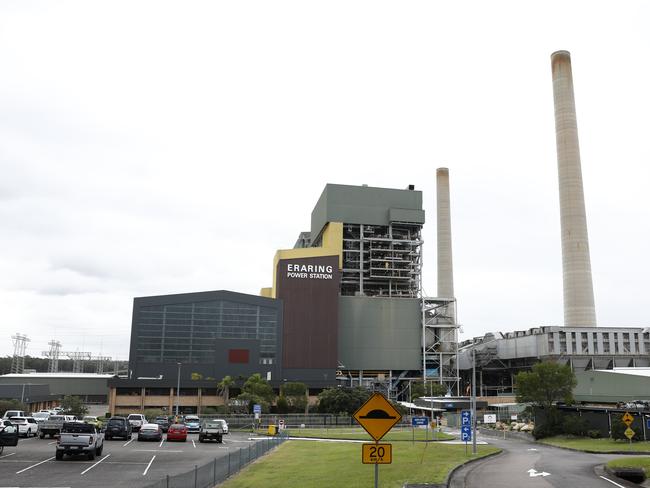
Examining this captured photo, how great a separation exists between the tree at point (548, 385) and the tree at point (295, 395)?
179 ft

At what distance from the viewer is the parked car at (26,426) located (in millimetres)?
49469

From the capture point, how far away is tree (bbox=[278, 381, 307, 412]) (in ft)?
353

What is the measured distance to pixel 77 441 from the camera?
108ft

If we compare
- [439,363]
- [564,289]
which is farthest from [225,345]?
[564,289]

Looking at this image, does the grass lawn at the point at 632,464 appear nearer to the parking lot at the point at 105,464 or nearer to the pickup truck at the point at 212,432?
the parking lot at the point at 105,464

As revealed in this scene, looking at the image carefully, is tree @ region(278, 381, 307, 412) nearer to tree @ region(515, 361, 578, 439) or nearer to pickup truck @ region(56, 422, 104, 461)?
tree @ region(515, 361, 578, 439)

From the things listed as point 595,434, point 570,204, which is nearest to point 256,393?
point 595,434

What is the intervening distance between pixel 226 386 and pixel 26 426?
200ft

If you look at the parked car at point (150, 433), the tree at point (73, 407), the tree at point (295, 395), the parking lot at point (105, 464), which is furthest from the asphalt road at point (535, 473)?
the tree at point (295, 395)

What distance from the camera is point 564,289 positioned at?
378 ft

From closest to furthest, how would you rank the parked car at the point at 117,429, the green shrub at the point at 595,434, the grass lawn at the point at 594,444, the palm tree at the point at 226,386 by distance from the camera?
the grass lawn at the point at 594,444, the parked car at the point at 117,429, the green shrub at the point at 595,434, the palm tree at the point at 226,386

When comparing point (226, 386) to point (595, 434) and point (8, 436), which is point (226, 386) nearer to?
point (595, 434)

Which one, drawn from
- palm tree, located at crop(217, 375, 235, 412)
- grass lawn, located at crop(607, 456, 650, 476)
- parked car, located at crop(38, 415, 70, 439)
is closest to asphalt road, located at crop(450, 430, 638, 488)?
grass lawn, located at crop(607, 456, 650, 476)

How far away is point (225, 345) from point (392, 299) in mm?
36448
